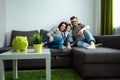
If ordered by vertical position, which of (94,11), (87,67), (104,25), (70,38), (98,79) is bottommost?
(98,79)

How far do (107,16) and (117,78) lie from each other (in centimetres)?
185

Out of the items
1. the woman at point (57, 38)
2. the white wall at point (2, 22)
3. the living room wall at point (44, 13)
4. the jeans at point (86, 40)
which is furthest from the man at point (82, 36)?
the white wall at point (2, 22)

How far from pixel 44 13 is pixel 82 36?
1.24m

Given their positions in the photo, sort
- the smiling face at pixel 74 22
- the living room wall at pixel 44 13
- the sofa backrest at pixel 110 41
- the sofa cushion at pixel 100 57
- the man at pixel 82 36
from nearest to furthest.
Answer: the sofa cushion at pixel 100 57 < the sofa backrest at pixel 110 41 < the man at pixel 82 36 < the smiling face at pixel 74 22 < the living room wall at pixel 44 13

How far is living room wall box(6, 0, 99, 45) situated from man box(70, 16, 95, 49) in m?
0.68

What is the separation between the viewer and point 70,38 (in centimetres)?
399

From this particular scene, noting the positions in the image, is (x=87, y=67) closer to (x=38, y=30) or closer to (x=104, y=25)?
(x=104, y=25)

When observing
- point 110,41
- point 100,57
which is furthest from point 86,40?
point 100,57

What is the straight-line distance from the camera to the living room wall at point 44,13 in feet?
14.9

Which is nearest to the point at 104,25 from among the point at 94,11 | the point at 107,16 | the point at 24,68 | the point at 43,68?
the point at 107,16

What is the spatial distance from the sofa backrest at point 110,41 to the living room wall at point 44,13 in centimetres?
82

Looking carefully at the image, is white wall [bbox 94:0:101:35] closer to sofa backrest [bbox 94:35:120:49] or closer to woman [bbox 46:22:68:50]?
sofa backrest [bbox 94:35:120:49]

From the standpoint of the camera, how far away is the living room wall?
4.54 m

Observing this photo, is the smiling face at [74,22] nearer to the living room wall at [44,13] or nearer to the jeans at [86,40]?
the jeans at [86,40]
